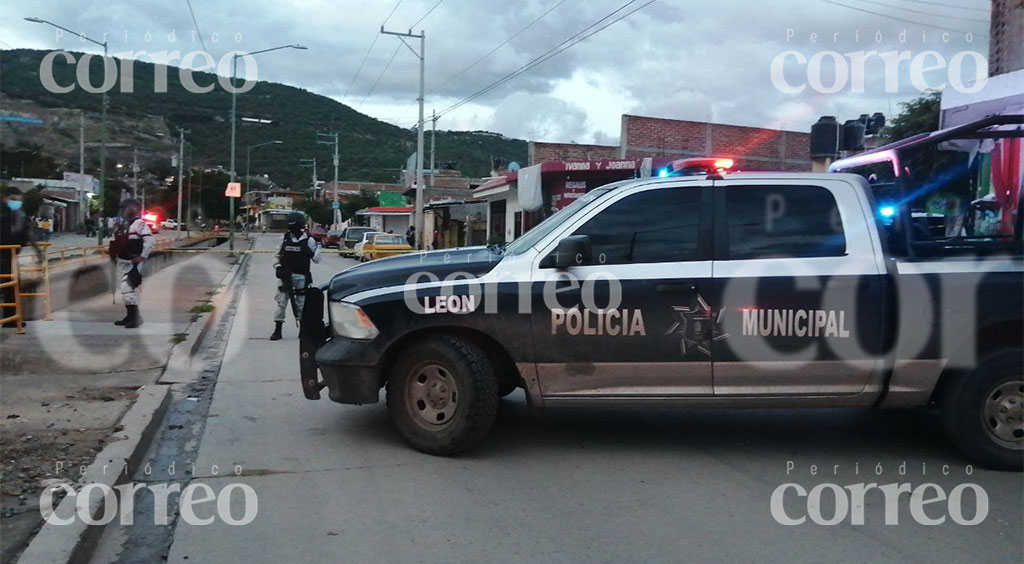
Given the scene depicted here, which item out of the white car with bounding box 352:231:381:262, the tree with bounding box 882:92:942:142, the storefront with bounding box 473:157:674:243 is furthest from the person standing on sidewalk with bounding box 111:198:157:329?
the white car with bounding box 352:231:381:262

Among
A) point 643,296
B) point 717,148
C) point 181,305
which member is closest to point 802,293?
point 643,296

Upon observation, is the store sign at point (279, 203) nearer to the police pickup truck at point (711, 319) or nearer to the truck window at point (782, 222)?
the police pickup truck at point (711, 319)

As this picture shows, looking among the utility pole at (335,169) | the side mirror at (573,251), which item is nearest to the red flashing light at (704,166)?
the side mirror at (573,251)

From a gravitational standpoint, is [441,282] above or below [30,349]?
above

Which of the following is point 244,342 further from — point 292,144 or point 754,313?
point 292,144

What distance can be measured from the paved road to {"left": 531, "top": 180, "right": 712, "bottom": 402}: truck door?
611 mm

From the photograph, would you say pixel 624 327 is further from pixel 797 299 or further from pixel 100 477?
pixel 100 477

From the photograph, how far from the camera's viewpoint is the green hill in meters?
55.2

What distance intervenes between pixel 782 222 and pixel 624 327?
4.43 ft

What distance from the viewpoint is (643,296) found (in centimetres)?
574

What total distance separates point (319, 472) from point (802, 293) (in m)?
3.48

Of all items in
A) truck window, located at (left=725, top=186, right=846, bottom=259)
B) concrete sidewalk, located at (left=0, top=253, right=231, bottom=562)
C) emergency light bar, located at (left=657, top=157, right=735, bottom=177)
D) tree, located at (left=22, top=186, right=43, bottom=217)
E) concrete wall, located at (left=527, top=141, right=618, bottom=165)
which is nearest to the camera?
concrete sidewalk, located at (left=0, top=253, right=231, bottom=562)

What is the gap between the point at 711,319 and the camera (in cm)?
573

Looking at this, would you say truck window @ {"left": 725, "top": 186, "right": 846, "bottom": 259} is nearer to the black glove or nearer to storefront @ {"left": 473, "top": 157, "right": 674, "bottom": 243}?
the black glove
